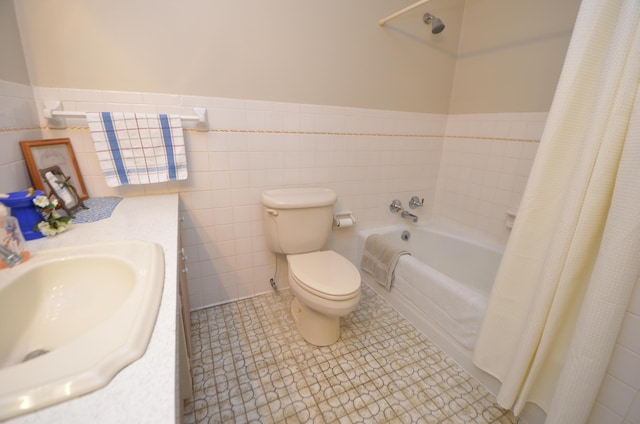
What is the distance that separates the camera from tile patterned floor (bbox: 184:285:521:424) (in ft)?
3.80

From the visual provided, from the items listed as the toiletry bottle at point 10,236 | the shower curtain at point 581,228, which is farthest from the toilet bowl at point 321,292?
the toiletry bottle at point 10,236

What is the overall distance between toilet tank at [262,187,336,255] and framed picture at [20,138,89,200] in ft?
2.81

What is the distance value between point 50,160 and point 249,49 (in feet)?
3.41

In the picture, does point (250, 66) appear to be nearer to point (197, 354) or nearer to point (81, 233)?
point (81, 233)

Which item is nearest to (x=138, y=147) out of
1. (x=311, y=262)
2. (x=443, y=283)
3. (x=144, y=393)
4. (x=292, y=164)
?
(x=292, y=164)

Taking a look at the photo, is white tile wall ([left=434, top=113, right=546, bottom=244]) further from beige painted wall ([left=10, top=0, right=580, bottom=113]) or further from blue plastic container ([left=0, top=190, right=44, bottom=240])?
blue plastic container ([left=0, top=190, right=44, bottom=240])

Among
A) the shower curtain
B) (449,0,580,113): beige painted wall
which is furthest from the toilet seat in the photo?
(449,0,580,113): beige painted wall

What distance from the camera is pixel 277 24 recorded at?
1450mm

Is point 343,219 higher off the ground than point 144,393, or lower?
lower

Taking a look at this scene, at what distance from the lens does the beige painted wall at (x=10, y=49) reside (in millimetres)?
965

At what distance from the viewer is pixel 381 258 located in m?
1.87

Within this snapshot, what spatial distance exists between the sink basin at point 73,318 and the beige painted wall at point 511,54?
6.94 feet

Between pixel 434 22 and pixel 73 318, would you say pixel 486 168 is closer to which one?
pixel 434 22

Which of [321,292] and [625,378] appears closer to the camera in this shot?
[625,378]
